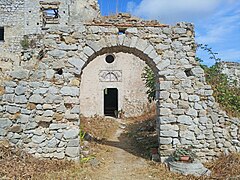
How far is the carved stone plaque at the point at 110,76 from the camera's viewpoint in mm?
13922

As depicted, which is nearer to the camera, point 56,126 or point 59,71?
point 56,126

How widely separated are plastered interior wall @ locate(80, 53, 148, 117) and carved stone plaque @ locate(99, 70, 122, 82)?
0.18 feet

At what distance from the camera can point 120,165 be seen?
6.10 meters

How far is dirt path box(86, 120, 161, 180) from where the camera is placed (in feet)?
17.4

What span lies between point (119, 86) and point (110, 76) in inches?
28.7

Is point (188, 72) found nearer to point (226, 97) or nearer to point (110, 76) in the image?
point (226, 97)

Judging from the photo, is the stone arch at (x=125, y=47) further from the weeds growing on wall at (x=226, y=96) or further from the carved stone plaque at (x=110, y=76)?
the carved stone plaque at (x=110, y=76)

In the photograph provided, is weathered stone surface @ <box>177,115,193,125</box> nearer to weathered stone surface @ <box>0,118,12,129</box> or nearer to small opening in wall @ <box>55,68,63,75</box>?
small opening in wall @ <box>55,68,63,75</box>

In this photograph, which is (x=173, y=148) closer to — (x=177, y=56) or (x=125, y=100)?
(x=177, y=56)

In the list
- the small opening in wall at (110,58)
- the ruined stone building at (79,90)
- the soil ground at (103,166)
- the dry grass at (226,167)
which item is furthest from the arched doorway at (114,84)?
the dry grass at (226,167)

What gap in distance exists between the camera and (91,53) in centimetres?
606

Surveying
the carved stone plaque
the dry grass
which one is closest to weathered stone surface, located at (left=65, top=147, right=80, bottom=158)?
the dry grass

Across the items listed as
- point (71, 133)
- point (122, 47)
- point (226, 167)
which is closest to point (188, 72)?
point (122, 47)

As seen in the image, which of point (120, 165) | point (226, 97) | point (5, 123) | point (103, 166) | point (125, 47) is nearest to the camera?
point (5, 123)
